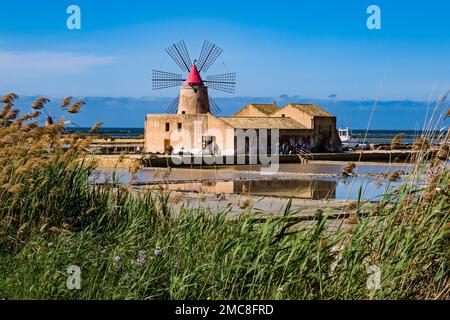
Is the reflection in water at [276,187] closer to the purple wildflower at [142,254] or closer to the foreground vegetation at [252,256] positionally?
the foreground vegetation at [252,256]

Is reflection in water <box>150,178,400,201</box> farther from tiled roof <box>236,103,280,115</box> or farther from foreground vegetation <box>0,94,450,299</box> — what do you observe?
tiled roof <box>236,103,280,115</box>

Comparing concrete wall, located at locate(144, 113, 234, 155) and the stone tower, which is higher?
the stone tower

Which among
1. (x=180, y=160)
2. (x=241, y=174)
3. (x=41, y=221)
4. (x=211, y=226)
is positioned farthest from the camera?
(x=180, y=160)

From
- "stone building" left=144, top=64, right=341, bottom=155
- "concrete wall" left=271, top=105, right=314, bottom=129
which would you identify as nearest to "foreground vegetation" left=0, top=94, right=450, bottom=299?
"stone building" left=144, top=64, right=341, bottom=155

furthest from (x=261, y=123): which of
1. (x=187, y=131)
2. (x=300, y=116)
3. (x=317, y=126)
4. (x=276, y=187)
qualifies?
(x=276, y=187)

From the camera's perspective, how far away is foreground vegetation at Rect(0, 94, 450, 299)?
425 cm

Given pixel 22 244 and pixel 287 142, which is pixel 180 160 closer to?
pixel 287 142

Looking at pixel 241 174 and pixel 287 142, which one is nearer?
pixel 241 174

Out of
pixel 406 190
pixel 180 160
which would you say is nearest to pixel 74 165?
pixel 406 190

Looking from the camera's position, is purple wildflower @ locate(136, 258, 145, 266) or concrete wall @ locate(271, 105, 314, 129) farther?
concrete wall @ locate(271, 105, 314, 129)

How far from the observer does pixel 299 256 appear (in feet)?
14.4

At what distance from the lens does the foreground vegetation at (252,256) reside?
4.25 meters
